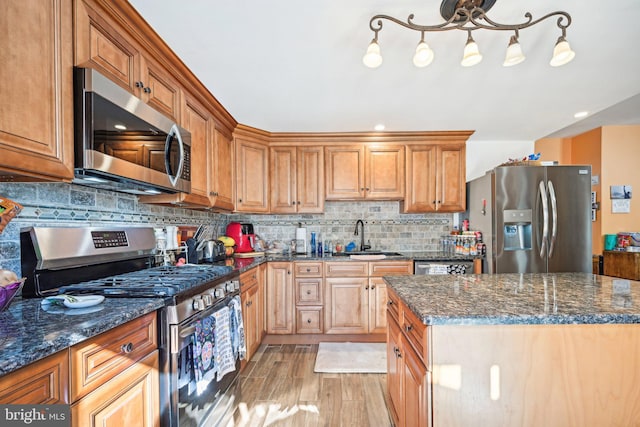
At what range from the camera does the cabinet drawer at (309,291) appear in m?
3.06

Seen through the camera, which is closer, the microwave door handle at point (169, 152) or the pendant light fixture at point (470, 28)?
the pendant light fixture at point (470, 28)

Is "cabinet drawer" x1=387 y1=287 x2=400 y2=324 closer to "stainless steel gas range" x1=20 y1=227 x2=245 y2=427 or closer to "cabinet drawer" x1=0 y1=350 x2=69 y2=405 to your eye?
"stainless steel gas range" x1=20 y1=227 x2=245 y2=427

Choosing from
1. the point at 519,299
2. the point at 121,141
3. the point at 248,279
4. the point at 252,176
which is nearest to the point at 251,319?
the point at 248,279

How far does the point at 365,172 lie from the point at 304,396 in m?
2.26

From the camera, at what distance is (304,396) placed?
213cm

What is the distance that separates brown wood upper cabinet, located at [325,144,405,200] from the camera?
11.0 ft

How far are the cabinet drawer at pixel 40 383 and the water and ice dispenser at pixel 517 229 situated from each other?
3.23 meters

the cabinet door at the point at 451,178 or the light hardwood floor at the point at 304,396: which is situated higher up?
the cabinet door at the point at 451,178

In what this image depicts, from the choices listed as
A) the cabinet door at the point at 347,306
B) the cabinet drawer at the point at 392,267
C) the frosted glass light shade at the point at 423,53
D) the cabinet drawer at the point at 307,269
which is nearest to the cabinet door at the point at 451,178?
the cabinet drawer at the point at 392,267

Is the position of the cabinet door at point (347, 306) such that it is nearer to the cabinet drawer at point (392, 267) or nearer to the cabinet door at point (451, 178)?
the cabinet drawer at point (392, 267)

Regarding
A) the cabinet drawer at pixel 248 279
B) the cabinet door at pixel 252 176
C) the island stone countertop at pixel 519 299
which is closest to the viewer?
the island stone countertop at pixel 519 299

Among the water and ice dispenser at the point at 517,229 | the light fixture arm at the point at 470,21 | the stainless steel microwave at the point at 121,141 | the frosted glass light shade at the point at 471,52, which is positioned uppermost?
the light fixture arm at the point at 470,21

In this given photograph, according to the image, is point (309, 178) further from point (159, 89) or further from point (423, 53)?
point (423, 53)

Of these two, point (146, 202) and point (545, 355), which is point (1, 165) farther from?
point (545, 355)
